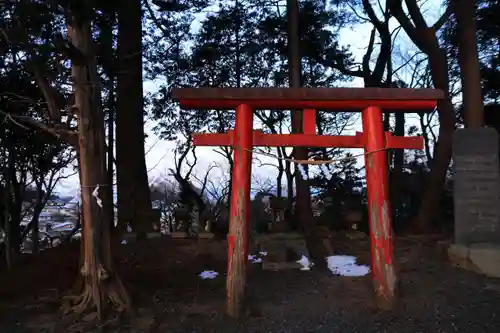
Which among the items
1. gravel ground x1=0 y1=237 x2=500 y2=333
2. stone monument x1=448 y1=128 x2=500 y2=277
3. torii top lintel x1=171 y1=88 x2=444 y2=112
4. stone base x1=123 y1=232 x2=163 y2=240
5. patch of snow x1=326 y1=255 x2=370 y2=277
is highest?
torii top lintel x1=171 y1=88 x2=444 y2=112

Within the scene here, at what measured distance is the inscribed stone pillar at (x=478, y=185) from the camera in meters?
6.98

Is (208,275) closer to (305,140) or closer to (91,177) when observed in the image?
(91,177)

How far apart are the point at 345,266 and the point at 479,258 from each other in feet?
5.90

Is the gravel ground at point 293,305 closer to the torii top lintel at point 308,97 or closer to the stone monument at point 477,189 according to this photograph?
the stone monument at point 477,189

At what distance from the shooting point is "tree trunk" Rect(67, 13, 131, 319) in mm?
4789


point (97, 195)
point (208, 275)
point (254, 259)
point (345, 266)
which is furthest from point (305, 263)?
point (97, 195)

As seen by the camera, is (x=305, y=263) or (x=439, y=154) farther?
(x=439, y=154)

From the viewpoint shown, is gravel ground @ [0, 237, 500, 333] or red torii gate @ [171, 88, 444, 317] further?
red torii gate @ [171, 88, 444, 317]

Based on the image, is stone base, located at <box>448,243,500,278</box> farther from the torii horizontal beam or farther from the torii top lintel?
the torii top lintel

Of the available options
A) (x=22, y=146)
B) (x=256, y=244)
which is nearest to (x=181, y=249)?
(x=256, y=244)

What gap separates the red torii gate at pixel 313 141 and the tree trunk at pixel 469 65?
3728mm

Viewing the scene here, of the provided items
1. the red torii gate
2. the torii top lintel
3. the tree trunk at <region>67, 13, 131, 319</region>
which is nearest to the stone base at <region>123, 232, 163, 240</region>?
the tree trunk at <region>67, 13, 131, 319</region>

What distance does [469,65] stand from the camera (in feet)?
27.5

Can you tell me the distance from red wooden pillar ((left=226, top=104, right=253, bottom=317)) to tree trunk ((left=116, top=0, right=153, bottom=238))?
4.66m
